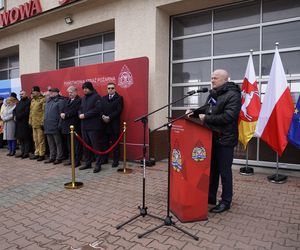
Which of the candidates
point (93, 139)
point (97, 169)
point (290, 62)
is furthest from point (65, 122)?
point (290, 62)

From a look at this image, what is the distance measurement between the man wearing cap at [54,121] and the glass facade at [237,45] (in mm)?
3047

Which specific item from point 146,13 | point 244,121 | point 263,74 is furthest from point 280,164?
point 146,13

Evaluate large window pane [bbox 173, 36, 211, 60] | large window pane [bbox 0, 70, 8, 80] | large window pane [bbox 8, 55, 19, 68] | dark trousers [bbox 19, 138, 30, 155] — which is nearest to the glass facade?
large window pane [bbox 173, 36, 211, 60]

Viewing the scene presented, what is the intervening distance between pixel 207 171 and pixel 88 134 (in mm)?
3516

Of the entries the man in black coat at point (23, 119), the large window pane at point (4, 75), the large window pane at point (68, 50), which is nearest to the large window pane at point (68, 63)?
the large window pane at point (68, 50)

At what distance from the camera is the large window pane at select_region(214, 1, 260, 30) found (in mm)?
6848

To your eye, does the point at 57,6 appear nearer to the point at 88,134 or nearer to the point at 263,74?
the point at 88,134

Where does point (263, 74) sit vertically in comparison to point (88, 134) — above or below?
above

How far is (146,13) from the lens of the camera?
25.0 feet

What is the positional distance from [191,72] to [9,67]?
9532mm

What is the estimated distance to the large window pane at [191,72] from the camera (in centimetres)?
756

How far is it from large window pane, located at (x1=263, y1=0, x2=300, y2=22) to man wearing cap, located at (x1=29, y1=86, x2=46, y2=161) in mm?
6000

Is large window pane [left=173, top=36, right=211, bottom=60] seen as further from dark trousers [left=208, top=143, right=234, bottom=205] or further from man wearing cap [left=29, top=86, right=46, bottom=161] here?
dark trousers [left=208, top=143, right=234, bottom=205]

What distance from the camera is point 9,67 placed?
44.1 ft
